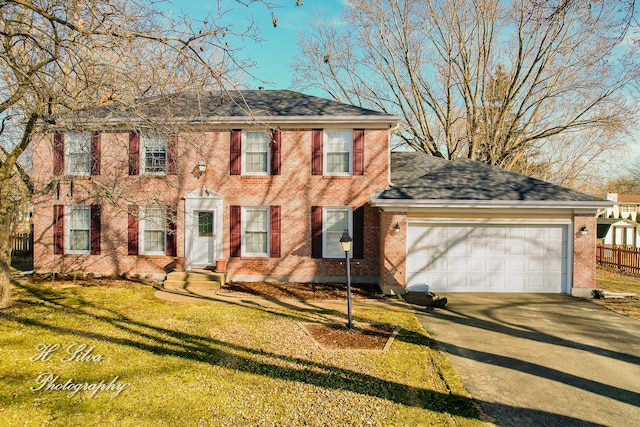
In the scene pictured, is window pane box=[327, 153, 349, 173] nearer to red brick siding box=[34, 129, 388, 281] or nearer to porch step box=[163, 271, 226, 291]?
red brick siding box=[34, 129, 388, 281]

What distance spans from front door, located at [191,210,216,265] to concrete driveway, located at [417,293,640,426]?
290 inches

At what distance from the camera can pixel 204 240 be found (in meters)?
12.5

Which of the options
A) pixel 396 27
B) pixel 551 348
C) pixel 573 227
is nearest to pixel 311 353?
pixel 551 348

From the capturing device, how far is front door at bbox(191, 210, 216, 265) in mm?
12461

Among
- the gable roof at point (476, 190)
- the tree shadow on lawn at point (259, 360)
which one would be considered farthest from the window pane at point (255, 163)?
the tree shadow on lawn at point (259, 360)

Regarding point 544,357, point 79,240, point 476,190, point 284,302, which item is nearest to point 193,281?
point 284,302

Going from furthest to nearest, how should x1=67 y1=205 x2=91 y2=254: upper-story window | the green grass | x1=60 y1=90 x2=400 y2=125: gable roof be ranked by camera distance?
1. x1=67 y1=205 x2=91 y2=254: upper-story window
2. x1=60 y1=90 x2=400 y2=125: gable roof
3. the green grass

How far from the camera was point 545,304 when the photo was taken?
9.83m

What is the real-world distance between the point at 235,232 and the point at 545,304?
9699 millimetres

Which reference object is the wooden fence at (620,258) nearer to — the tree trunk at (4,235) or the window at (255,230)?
the window at (255,230)

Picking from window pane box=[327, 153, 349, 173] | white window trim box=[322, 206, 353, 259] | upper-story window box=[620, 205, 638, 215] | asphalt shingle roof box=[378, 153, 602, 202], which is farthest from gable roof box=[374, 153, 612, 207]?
upper-story window box=[620, 205, 638, 215]

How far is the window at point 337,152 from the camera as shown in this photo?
40.4 feet

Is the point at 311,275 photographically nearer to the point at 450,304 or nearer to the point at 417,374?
the point at 450,304

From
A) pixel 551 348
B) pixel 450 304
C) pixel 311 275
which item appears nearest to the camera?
pixel 551 348
